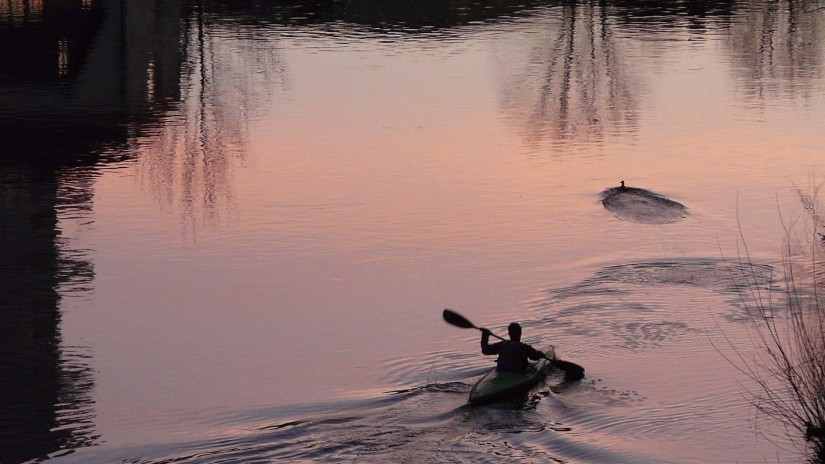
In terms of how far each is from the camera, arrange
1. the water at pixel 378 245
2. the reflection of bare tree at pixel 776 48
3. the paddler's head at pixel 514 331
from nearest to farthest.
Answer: the water at pixel 378 245 < the paddler's head at pixel 514 331 < the reflection of bare tree at pixel 776 48

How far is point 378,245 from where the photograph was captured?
35.2 metres

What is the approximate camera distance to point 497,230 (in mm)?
36812

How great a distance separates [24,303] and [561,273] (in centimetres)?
1185

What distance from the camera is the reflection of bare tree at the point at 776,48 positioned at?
212 ft

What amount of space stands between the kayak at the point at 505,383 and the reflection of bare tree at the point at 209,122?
15048 mm

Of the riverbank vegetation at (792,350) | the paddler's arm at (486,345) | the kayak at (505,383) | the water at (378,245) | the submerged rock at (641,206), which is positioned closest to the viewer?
the riverbank vegetation at (792,350)

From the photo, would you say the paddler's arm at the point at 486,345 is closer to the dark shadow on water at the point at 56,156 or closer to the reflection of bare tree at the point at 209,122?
the dark shadow on water at the point at 56,156

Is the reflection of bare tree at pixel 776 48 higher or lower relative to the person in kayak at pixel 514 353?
higher

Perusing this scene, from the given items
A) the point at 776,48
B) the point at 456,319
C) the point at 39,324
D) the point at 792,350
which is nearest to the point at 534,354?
the point at 456,319

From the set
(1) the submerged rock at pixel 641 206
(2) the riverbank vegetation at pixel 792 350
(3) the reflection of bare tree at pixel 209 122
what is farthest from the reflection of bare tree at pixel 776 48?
(2) the riverbank vegetation at pixel 792 350

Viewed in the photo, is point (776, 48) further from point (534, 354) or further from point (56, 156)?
point (534, 354)

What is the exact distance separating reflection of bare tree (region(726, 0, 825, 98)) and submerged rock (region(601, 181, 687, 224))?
21970 millimetres

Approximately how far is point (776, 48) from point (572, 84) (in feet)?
49.4

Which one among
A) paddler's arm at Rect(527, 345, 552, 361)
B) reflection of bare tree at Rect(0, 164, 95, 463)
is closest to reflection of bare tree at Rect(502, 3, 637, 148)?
reflection of bare tree at Rect(0, 164, 95, 463)
